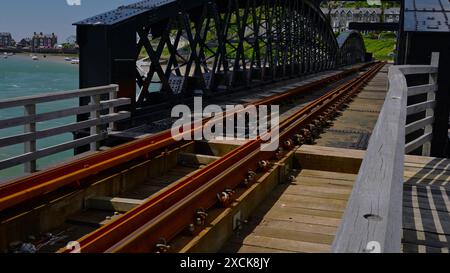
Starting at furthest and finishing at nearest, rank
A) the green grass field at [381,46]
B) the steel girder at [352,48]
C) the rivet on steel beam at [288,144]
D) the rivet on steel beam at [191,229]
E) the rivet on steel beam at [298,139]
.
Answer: the green grass field at [381,46] < the steel girder at [352,48] < the rivet on steel beam at [298,139] < the rivet on steel beam at [288,144] < the rivet on steel beam at [191,229]

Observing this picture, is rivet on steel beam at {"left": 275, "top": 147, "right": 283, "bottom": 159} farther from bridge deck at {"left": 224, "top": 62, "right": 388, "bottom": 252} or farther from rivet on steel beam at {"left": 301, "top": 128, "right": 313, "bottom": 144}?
rivet on steel beam at {"left": 301, "top": 128, "right": 313, "bottom": 144}

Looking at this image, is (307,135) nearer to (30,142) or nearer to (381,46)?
(30,142)

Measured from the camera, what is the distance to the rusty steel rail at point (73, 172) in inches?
174

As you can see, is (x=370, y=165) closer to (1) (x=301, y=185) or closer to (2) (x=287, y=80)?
(1) (x=301, y=185)

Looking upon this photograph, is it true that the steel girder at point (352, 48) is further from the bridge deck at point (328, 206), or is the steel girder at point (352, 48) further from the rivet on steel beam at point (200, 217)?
the rivet on steel beam at point (200, 217)

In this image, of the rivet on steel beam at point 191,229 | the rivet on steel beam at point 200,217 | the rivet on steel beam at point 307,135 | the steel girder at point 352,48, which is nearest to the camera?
the rivet on steel beam at point 191,229

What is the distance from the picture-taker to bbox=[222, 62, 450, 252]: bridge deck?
4.43 metres

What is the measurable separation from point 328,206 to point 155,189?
205 centimetres

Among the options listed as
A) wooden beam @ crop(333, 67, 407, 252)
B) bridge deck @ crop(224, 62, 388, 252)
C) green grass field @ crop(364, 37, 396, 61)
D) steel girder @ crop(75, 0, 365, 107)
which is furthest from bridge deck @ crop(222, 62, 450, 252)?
green grass field @ crop(364, 37, 396, 61)

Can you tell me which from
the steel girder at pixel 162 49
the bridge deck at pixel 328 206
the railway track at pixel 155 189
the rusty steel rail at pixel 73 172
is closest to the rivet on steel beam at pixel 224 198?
the railway track at pixel 155 189

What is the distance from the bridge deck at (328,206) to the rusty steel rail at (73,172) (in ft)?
5.60

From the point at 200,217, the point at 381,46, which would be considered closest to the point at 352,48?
the point at 200,217

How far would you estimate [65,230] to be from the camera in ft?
15.5

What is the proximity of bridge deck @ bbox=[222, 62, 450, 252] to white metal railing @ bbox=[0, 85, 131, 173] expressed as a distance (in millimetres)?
3262
